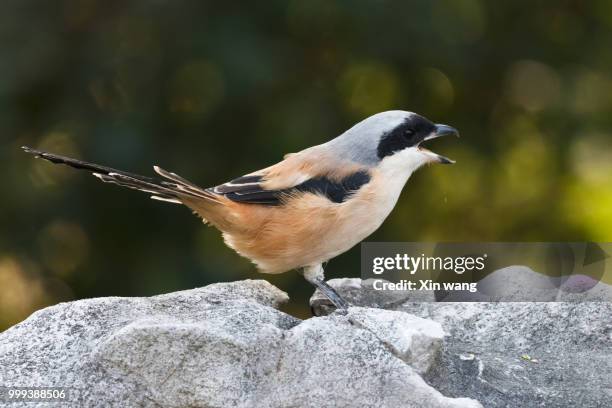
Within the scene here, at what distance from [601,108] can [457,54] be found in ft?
3.69

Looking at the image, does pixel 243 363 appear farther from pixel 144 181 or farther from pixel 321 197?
pixel 321 197

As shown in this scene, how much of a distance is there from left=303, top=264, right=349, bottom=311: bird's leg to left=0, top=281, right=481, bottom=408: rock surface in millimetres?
683

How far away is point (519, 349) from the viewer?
150 inches

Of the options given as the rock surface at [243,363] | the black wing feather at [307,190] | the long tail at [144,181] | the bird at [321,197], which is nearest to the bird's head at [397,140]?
the bird at [321,197]

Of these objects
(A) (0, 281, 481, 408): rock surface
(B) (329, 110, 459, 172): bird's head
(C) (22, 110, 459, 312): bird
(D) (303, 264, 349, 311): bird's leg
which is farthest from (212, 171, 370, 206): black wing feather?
(A) (0, 281, 481, 408): rock surface

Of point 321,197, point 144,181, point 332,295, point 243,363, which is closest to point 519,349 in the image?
point 332,295

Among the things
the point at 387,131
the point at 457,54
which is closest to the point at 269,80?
the point at 457,54

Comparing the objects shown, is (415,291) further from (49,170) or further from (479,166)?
(49,170)

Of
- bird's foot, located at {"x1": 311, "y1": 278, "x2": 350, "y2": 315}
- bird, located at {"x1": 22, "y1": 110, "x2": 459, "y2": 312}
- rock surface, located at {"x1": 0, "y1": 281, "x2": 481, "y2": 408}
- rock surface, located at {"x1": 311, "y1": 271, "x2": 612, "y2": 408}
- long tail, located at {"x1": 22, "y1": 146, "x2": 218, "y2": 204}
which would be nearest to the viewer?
rock surface, located at {"x1": 0, "y1": 281, "x2": 481, "y2": 408}

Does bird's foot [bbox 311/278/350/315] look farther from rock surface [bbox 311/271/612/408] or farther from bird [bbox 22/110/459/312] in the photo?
rock surface [bbox 311/271/612/408]

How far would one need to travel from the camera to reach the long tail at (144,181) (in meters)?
3.84

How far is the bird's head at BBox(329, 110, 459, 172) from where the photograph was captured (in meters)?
4.34

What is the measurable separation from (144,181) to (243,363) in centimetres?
113

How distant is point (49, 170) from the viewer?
6.38m
